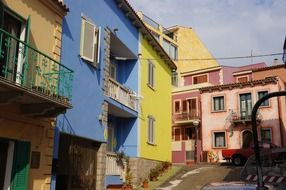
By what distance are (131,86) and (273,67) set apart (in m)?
21.2

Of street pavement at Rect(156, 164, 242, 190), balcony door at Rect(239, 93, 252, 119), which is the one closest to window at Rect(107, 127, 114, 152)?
street pavement at Rect(156, 164, 242, 190)

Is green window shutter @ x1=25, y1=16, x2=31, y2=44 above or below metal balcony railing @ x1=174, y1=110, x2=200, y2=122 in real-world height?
below

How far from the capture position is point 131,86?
813 inches

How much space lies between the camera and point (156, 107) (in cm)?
2350

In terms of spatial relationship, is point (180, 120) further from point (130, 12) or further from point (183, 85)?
point (130, 12)

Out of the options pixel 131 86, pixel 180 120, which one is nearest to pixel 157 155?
pixel 131 86

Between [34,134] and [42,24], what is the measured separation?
Result: 122 inches

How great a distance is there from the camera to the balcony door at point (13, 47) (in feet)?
31.2

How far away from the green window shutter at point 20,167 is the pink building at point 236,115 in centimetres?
2602

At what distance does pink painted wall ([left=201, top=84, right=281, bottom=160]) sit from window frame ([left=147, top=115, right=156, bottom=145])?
1452 cm

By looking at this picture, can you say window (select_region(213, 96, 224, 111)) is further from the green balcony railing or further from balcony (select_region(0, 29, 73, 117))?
balcony (select_region(0, 29, 73, 117))

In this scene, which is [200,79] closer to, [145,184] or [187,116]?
[187,116]

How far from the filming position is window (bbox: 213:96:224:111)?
3638cm

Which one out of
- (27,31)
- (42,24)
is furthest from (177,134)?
(27,31)
